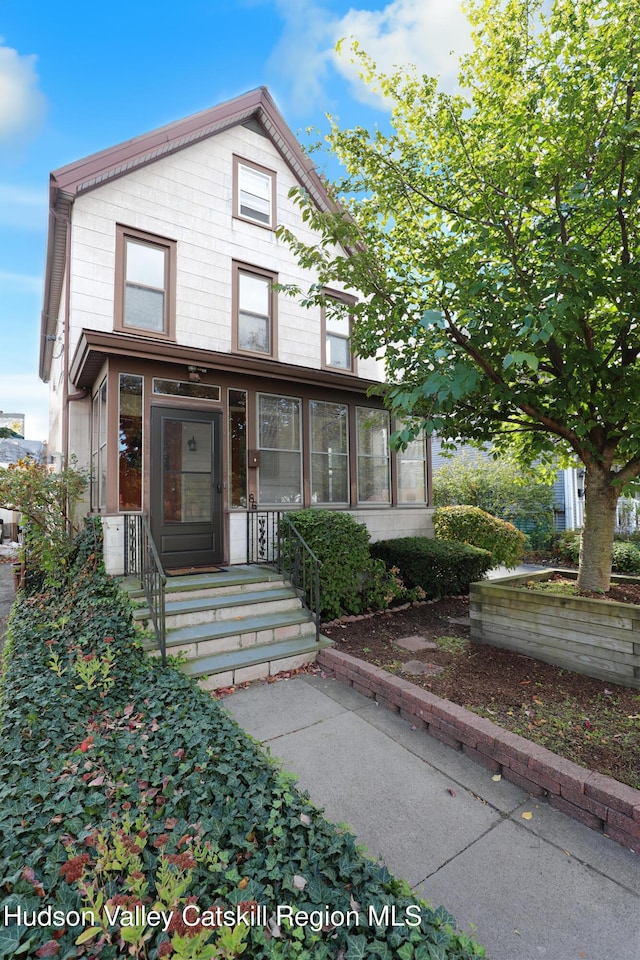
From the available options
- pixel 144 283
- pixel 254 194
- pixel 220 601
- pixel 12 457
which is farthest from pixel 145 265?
pixel 12 457

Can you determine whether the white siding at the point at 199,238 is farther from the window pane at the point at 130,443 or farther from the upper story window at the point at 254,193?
the window pane at the point at 130,443

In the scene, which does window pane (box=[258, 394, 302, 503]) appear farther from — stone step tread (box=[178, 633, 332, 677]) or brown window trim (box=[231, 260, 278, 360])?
stone step tread (box=[178, 633, 332, 677])

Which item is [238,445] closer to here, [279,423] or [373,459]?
[279,423]

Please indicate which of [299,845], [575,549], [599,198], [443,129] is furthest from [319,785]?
[575,549]

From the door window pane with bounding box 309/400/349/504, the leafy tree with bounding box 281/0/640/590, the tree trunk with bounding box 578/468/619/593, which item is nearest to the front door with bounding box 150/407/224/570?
the door window pane with bounding box 309/400/349/504

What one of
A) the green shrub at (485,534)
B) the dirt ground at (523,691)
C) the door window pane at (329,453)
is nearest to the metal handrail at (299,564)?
the dirt ground at (523,691)

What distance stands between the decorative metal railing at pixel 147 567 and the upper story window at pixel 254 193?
5.91m

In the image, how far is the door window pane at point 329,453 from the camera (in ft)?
24.8

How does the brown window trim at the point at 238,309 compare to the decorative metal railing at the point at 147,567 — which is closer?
the decorative metal railing at the point at 147,567

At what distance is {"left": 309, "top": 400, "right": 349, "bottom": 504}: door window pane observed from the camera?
7574 millimetres

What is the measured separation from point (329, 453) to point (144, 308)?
12.2ft

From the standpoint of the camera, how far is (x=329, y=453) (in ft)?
25.4

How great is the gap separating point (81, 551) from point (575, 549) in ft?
34.8

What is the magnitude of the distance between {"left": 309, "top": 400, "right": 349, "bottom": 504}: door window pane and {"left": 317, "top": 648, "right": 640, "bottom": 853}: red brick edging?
394 cm
